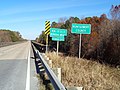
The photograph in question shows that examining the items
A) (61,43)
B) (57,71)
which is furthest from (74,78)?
(61,43)

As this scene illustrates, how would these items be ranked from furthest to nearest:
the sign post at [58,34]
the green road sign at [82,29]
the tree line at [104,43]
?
the tree line at [104,43] → the sign post at [58,34] → the green road sign at [82,29]

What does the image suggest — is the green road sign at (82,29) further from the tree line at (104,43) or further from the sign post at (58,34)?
the tree line at (104,43)

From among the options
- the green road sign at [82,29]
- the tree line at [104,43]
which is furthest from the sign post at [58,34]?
the tree line at [104,43]

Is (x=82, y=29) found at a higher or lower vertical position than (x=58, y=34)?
higher

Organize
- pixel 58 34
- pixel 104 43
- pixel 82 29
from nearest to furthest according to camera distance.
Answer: pixel 82 29, pixel 58 34, pixel 104 43

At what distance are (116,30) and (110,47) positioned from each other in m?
3.09

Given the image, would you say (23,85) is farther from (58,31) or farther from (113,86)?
(58,31)

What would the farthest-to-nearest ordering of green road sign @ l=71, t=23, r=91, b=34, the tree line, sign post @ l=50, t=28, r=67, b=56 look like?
the tree line, sign post @ l=50, t=28, r=67, b=56, green road sign @ l=71, t=23, r=91, b=34

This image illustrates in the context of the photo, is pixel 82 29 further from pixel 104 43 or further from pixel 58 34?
pixel 104 43

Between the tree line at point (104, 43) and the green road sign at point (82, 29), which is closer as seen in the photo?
the green road sign at point (82, 29)

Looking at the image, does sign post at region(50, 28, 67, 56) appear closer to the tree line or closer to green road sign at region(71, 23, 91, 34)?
green road sign at region(71, 23, 91, 34)

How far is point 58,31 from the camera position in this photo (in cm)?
2456

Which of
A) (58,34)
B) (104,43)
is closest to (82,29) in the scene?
(58,34)

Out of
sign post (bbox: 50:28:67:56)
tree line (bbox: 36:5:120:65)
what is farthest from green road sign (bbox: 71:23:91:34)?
tree line (bbox: 36:5:120:65)
